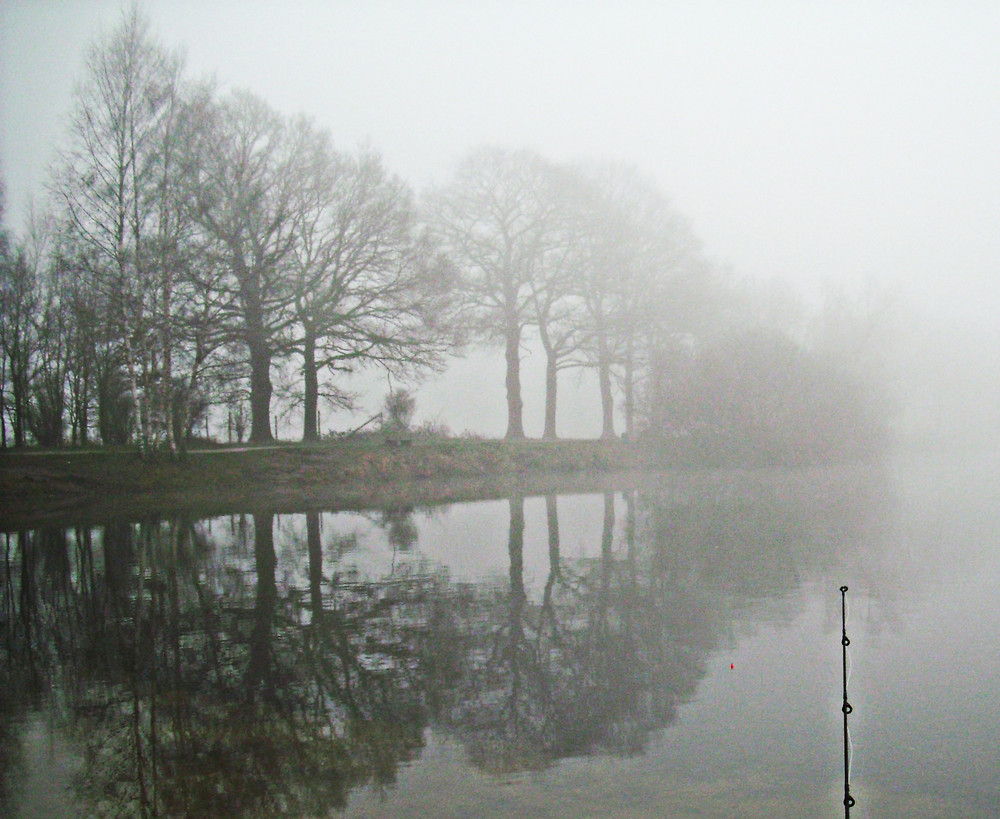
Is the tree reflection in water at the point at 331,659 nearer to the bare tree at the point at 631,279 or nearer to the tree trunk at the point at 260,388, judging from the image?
the tree trunk at the point at 260,388

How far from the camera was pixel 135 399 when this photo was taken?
2469 cm

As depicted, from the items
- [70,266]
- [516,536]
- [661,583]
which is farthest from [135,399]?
[661,583]

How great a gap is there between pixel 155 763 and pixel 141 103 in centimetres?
2421

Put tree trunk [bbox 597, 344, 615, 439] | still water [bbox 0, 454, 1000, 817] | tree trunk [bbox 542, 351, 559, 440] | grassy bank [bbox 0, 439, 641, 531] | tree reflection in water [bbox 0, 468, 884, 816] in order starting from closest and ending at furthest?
still water [bbox 0, 454, 1000, 817] < tree reflection in water [bbox 0, 468, 884, 816] < grassy bank [bbox 0, 439, 641, 531] < tree trunk [bbox 542, 351, 559, 440] < tree trunk [bbox 597, 344, 615, 439]

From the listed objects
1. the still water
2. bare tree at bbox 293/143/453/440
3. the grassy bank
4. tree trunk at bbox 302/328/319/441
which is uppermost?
bare tree at bbox 293/143/453/440

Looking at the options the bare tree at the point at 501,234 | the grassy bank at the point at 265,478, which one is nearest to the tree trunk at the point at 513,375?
the bare tree at the point at 501,234

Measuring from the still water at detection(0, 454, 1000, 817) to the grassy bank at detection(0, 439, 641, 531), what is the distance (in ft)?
25.3

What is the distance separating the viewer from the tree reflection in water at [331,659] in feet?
17.2

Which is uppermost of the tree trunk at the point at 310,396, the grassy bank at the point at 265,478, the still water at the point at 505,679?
the tree trunk at the point at 310,396

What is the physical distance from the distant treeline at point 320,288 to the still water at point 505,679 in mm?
13834

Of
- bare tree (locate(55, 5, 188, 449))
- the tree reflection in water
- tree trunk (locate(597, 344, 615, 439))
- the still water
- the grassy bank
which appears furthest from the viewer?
tree trunk (locate(597, 344, 615, 439))

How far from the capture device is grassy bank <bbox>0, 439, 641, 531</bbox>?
21.5 metres

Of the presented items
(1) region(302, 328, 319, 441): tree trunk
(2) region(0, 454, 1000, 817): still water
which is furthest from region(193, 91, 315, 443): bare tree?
(2) region(0, 454, 1000, 817): still water

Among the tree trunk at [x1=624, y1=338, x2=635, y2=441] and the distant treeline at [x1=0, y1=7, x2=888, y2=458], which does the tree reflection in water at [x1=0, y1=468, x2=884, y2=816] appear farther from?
the tree trunk at [x1=624, y1=338, x2=635, y2=441]
